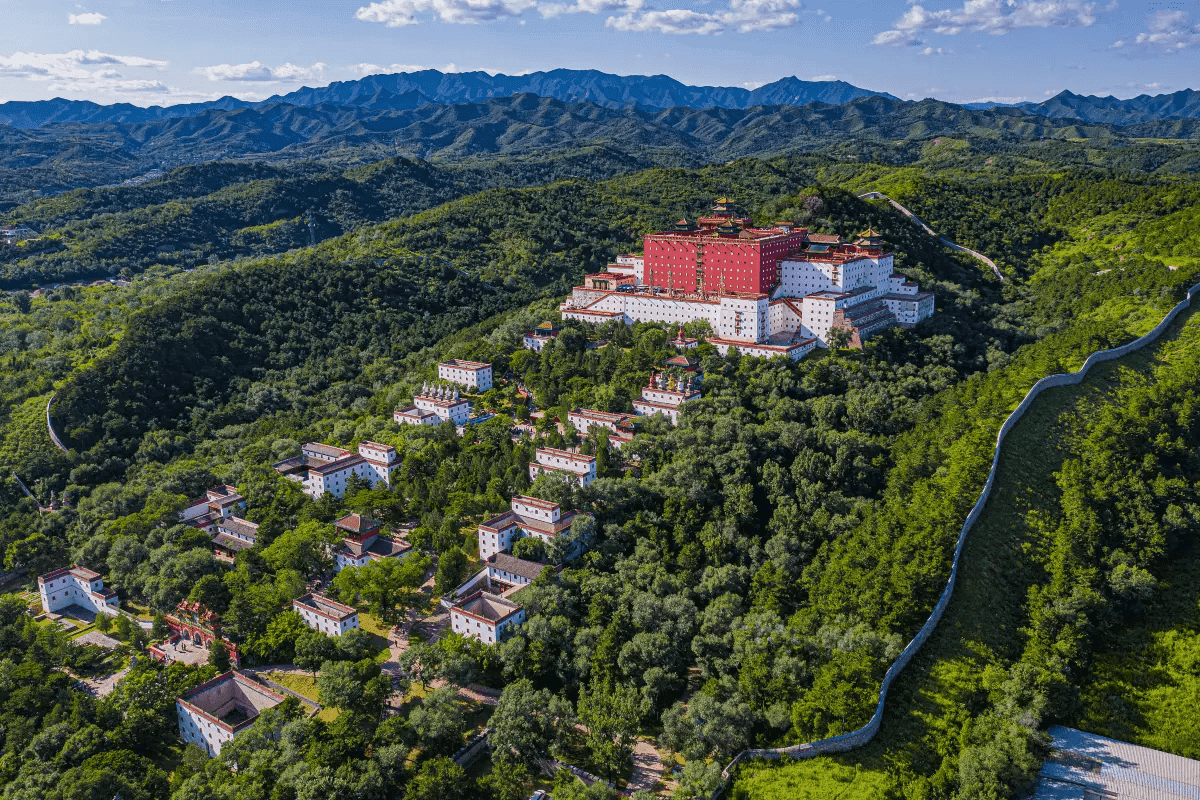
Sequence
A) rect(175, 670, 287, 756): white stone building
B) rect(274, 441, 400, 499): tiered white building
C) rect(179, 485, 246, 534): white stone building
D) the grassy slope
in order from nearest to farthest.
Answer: the grassy slope
rect(175, 670, 287, 756): white stone building
rect(179, 485, 246, 534): white stone building
rect(274, 441, 400, 499): tiered white building

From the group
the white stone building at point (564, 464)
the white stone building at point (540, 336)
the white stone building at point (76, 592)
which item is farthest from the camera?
the white stone building at point (540, 336)

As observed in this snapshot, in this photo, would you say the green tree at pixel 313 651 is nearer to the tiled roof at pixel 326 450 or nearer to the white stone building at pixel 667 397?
the tiled roof at pixel 326 450

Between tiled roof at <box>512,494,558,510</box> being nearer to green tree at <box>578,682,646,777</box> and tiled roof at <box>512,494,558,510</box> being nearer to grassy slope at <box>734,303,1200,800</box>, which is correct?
green tree at <box>578,682,646,777</box>

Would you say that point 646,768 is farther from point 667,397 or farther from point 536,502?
point 667,397

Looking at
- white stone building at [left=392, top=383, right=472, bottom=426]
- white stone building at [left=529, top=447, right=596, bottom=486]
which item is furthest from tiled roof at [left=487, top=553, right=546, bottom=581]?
white stone building at [left=392, top=383, right=472, bottom=426]

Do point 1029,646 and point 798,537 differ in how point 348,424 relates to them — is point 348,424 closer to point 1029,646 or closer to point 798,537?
point 798,537

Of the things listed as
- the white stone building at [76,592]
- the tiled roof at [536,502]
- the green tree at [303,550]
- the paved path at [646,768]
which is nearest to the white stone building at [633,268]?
the tiled roof at [536,502]
